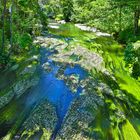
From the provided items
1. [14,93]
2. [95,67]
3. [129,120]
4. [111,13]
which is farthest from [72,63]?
[111,13]

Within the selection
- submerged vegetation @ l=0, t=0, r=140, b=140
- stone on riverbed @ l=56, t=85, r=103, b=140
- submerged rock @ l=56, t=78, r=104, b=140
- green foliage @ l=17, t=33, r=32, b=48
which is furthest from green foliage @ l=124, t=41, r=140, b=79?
green foliage @ l=17, t=33, r=32, b=48

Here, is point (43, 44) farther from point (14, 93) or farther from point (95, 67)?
point (14, 93)

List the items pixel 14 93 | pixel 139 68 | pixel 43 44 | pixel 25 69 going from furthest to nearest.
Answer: pixel 43 44
pixel 25 69
pixel 139 68
pixel 14 93

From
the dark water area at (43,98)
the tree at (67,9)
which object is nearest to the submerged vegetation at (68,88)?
the dark water area at (43,98)

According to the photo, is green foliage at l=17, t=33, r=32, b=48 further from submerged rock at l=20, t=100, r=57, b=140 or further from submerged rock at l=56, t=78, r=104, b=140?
submerged rock at l=20, t=100, r=57, b=140

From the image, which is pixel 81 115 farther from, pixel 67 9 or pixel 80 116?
pixel 67 9

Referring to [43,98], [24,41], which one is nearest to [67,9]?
[24,41]

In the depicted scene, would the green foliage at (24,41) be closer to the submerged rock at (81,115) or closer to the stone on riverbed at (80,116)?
the submerged rock at (81,115)
